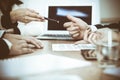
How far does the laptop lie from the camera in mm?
1811

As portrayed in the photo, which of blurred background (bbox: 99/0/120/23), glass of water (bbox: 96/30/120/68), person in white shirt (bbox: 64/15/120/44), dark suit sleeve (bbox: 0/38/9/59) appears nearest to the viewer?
glass of water (bbox: 96/30/120/68)

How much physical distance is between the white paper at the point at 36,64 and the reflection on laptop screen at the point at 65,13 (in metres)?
0.42

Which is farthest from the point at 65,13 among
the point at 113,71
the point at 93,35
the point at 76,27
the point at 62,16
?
the point at 113,71

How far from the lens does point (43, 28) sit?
182cm

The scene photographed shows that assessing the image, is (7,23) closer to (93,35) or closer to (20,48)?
(20,48)

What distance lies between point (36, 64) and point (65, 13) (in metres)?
0.61

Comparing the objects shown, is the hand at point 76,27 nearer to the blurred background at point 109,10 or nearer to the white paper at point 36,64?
the blurred background at point 109,10

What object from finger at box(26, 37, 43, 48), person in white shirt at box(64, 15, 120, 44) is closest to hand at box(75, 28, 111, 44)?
person in white shirt at box(64, 15, 120, 44)

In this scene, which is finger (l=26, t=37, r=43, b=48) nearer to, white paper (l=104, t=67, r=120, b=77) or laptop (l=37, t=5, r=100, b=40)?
laptop (l=37, t=5, r=100, b=40)

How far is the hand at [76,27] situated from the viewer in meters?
1.78

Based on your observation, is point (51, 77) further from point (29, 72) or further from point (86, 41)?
point (86, 41)

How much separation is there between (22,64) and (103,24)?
771mm

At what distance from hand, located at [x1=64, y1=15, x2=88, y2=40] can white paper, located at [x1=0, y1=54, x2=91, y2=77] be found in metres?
0.39

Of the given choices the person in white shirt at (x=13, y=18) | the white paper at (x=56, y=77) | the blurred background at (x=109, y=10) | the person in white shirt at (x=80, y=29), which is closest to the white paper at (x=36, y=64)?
the white paper at (x=56, y=77)
